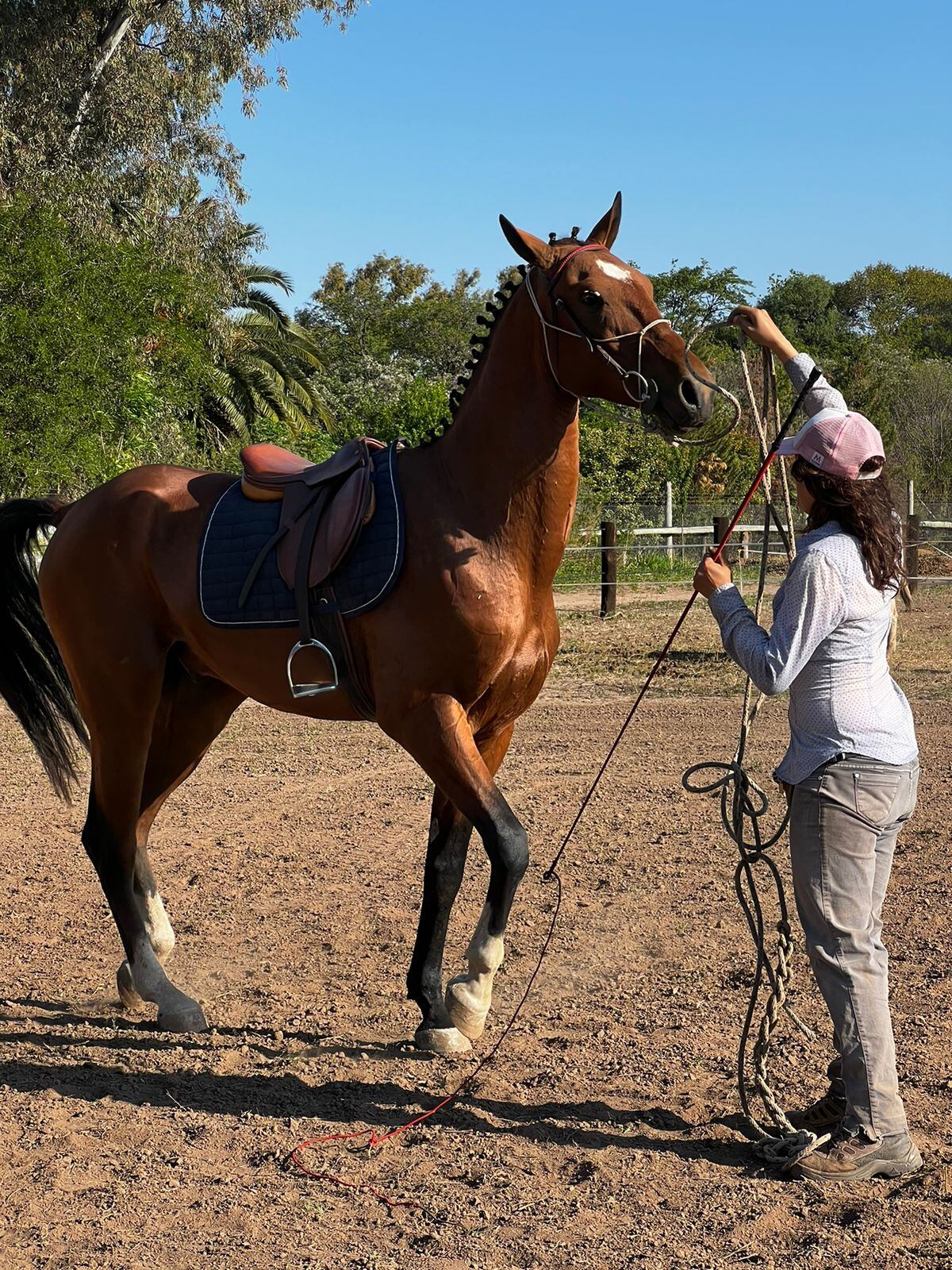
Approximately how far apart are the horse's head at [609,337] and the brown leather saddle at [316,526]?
31.1 inches

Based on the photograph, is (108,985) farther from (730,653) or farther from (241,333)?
(241,333)

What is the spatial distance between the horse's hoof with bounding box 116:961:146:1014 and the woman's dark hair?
2.98 meters

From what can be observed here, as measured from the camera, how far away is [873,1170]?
9.48 feet

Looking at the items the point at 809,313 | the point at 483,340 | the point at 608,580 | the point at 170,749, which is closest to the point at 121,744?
the point at 170,749

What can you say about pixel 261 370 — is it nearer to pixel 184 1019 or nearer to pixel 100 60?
pixel 100 60

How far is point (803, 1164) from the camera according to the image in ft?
9.48

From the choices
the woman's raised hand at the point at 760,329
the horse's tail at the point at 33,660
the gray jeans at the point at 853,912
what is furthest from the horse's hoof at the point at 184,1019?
the woman's raised hand at the point at 760,329

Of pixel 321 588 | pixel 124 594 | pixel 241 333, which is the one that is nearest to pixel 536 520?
pixel 321 588

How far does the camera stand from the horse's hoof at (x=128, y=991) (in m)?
4.30

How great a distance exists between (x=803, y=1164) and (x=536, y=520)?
1934 mm

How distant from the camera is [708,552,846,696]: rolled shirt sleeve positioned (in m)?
2.78

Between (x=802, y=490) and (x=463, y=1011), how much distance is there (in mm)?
1923

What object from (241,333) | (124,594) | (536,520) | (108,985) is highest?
(241,333)

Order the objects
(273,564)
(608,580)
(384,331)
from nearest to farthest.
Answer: (273,564)
(608,580)
(384,331)
